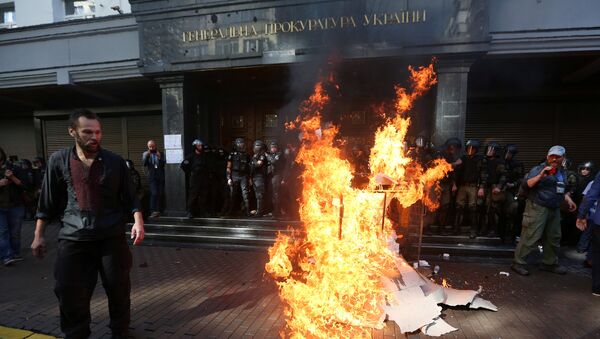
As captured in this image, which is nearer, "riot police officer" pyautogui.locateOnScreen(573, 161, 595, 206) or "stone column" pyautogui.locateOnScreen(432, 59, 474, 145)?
"riot police officer" pyautogui.locateOnScreen(573, 161, 595, 206)

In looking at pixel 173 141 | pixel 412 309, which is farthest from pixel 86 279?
pixel 173 141

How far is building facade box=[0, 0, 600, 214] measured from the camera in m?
6.88

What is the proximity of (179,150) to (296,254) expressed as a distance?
476cm

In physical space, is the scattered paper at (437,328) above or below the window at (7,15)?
below

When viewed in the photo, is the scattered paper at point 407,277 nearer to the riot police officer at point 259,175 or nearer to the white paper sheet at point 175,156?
the riot police officer at point 259,175

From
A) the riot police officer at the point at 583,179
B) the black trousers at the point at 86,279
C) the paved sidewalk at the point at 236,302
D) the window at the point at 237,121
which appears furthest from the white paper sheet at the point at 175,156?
the riot police officer at the point at 583,179

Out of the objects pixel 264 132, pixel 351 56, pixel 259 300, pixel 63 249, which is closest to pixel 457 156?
pixel 351 56

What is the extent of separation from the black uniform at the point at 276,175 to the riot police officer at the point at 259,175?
156 millimetres

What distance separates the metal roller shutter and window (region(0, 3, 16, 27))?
17.3 metres

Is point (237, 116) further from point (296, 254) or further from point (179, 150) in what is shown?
point (296, 254)

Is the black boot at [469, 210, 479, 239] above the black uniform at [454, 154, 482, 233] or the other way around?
the other way around

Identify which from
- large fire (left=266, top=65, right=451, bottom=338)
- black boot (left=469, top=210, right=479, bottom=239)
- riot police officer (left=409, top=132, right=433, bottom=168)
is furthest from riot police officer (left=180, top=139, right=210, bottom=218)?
black boot (left=469, top=210, right=479, bottom=239)

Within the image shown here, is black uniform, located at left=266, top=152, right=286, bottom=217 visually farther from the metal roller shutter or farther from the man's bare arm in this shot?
the metal roller shutter

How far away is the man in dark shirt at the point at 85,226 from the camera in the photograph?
9.53 feet
